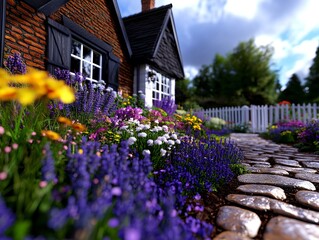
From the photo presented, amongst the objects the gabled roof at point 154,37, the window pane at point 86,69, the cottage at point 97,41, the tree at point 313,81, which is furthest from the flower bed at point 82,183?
the tree at point 313,81

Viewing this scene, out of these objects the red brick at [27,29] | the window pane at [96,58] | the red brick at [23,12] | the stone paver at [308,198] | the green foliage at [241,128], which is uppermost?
the red brick at [23,12]

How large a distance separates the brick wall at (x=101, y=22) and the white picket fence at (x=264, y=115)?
4.32 m

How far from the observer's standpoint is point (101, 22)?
6.29 metres

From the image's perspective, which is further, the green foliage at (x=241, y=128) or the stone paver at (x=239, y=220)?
the green foliage at (x=241, y=128)

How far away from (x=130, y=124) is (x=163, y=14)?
763 centimetres

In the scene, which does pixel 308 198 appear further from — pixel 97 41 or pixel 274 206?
pixel 97 41

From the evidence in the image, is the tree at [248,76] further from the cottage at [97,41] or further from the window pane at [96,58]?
the window pane at [96,58]

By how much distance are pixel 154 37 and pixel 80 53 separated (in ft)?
10.6

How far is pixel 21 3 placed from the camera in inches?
159

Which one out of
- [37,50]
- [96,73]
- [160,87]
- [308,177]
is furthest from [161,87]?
[308,177]

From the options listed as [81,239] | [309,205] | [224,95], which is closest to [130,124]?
[309,205]

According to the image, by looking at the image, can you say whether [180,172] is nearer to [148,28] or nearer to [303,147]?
[303,147]

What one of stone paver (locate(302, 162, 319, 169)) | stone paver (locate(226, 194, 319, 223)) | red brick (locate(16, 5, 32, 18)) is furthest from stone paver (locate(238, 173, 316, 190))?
red brick (locate(16, 5, 32, 18))

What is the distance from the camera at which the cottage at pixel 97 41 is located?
4.08 meters
